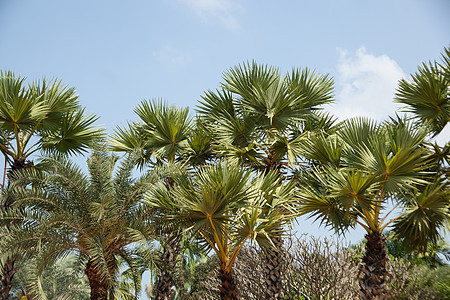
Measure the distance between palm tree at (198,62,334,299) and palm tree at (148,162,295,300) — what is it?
4.87 feet

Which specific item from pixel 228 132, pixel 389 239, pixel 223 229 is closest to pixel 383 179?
pixel 223 229

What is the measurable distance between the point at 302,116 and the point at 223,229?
4412mm

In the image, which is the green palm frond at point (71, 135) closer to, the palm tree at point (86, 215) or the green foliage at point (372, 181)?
the palm tree at point (86, 215)

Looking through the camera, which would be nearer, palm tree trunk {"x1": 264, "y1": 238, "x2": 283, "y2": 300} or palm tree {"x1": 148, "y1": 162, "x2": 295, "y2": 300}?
palm tree {"x1": 148, "y1": 162, "x2": 295, "y2": 300}

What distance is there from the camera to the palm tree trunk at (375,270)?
356 inches

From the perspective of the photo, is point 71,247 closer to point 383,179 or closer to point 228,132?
point 228,132

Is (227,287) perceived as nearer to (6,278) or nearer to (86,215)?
(86,215)

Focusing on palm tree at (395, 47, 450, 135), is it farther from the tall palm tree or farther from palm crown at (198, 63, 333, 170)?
the tall palm tree

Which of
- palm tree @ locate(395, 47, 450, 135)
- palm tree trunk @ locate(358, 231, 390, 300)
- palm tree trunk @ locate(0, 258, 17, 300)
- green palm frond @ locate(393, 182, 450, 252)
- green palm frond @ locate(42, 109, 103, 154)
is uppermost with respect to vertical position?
green palm frond @ locate(42, 109, 103, 154)

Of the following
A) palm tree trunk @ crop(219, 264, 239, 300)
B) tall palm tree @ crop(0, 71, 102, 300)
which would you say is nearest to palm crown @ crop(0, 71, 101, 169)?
tall palm tree @ crop(0, 71, 102, 300)

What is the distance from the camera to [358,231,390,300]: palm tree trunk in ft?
29.7

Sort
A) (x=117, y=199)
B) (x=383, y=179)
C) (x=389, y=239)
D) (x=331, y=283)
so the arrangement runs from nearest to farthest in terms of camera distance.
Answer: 1. (x=383, y=179)
2. (x=117, y=199)
3. (x=331, y=283)
4. (x=389, y=239)

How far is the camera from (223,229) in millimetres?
9062

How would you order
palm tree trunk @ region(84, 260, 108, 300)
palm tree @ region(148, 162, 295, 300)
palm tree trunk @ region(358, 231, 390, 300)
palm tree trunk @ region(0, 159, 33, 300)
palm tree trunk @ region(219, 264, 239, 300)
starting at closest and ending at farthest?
1. palm tree @ region(148, 162, 295, 300)
2. palm tree trunk @ region(358, 231, 390, 300)
3. palm tree trunk @ region(219, 264, 239, 300)
4. palm tree trunk @ region(0, 159, 33, 300)
5. palm tree trunk @ region(84, 260, 108, 300)
